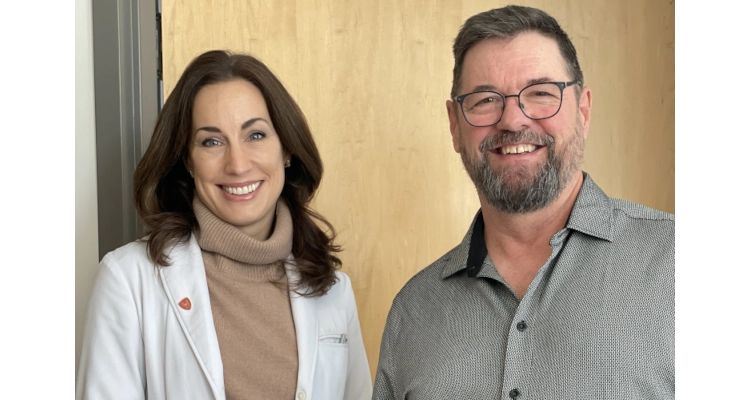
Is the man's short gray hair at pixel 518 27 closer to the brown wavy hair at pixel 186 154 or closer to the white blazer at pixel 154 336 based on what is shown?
the brown wavy hair at pixel 186 154

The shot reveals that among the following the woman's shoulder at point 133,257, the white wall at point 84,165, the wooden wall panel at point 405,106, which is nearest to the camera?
the woman's shoulder at point 133,257

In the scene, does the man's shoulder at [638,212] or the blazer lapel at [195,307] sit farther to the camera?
the blazer lapel at [195,307]

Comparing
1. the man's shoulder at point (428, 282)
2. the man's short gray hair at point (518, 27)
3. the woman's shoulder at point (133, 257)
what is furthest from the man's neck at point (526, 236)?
the woman's shoulder at point (133, 257)

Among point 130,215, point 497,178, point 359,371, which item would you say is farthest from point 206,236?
point 497,178

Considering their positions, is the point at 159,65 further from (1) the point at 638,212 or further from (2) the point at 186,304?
(1) the point at 638,212

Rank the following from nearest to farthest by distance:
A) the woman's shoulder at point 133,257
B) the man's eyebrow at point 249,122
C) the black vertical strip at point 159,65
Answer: the woman's shoulder at point 133,257 < the man's eyebrow at point 249,122 < the black vertical strip at point 159,65

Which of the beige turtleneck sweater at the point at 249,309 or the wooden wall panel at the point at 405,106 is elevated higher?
the wooden wall panel at the point at 405,106

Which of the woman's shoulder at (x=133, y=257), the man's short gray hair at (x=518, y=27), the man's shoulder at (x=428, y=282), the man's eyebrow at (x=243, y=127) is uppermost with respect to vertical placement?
the man's short gray hair at (x=518, y=27)

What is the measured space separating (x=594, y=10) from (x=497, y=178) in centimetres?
156

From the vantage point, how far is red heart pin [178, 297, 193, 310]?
1664mm

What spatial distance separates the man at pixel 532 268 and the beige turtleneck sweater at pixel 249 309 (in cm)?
27

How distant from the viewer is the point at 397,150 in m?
2.56

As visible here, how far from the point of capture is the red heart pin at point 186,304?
1.66m
